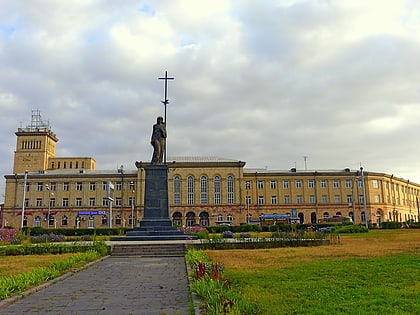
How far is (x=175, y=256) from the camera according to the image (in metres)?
18.1

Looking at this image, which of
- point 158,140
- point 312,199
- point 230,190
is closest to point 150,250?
point 158,140

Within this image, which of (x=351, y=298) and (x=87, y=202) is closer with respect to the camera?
(x=351, y=298)

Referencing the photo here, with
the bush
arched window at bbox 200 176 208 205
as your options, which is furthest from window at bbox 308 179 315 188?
the bush

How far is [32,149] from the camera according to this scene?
3465 inches

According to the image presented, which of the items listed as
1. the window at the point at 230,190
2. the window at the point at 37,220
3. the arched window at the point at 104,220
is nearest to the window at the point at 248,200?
the window at the point at 230,190

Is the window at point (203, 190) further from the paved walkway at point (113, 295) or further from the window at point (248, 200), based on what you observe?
the paved walkway at point (113, 295)

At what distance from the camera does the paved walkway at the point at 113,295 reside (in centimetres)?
717

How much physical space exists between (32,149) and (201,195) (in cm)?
3859

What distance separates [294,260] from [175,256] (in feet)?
20.0

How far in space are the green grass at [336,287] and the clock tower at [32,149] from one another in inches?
3332

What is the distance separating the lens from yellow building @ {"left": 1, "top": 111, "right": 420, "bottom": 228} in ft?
252

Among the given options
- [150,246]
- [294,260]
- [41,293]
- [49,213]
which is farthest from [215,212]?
[41,293]

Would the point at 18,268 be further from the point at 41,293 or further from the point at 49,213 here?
the point at 49,213

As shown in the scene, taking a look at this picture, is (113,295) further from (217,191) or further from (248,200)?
(248,200)
